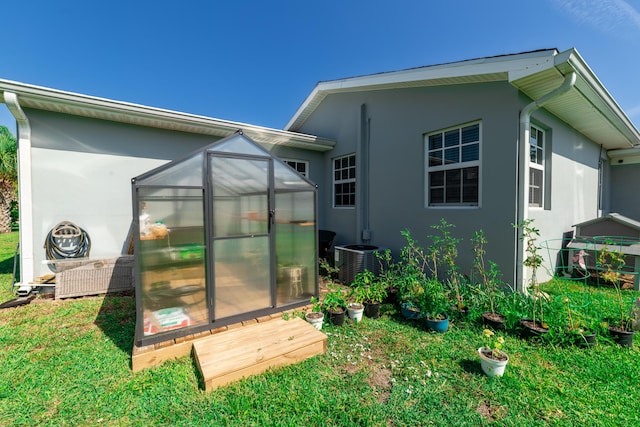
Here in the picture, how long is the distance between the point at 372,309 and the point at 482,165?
9.23 feet

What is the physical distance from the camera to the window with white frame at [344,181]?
22.0ft

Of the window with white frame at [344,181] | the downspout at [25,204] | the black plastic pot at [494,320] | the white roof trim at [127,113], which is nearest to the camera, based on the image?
the black plastic pot at [494,320]

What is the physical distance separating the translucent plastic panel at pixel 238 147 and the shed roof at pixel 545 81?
128 inches

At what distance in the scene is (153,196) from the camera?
2639 millimetres

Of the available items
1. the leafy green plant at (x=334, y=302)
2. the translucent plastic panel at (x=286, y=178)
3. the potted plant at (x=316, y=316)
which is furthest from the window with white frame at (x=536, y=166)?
the potted plant at (x=316, y=316)

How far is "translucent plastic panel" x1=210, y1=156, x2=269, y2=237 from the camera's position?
298cm

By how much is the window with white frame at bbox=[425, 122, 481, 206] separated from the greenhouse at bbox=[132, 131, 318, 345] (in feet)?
8.28

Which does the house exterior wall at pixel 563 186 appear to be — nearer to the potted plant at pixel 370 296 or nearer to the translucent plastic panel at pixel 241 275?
the potted plant at pixel 370 296

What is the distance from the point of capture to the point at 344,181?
6941 mm

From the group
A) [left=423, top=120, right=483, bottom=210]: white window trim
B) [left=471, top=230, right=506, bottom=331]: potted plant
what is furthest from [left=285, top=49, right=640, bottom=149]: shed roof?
[left=471, top=230, right=506, bottom=331]: potted plant

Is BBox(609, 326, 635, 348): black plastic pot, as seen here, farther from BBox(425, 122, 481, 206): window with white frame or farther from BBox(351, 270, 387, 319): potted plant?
BBox(351, 270, 387, 319): potted plant

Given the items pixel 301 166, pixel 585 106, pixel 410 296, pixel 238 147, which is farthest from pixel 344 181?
pixel 585 106

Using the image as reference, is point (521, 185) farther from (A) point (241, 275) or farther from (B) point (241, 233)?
(A) point (241, 275)

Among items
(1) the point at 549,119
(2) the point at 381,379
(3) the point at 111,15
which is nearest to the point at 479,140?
(1) the point at 549,119
